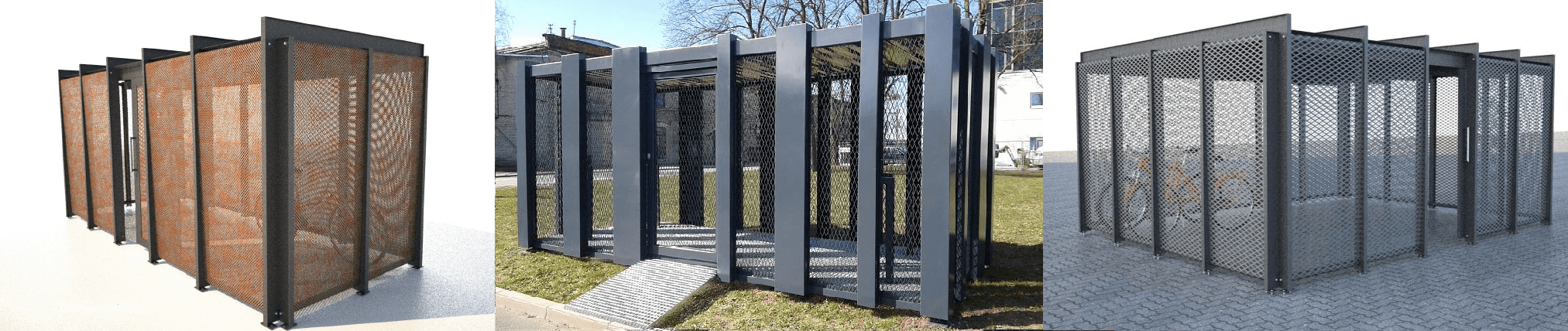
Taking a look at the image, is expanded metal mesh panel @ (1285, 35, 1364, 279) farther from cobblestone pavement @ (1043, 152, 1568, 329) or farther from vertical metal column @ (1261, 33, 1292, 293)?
cobblestone pavement @ (1043, 152, 1568, 329)

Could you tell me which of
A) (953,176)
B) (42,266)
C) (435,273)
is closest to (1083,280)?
(953,176)

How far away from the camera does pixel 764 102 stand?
6.20 m

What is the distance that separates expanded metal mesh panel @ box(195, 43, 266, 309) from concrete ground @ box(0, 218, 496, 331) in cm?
24

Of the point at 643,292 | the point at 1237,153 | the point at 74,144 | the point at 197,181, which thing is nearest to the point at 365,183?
the point at 197,181

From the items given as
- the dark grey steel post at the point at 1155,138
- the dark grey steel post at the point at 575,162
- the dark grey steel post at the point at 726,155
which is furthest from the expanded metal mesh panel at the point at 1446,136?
the dark grey steel post at the point at 575,162

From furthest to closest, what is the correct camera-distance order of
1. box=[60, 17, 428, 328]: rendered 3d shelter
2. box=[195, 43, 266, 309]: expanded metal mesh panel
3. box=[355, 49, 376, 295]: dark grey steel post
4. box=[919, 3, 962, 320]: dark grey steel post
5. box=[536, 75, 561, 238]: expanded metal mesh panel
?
box=[536, 75, 561, 238]: expanded metal mesh panel < box=[355, 49, 376, 295]: dark grey steel post < box=[195, 43, 266, 309]: expanded metal mesh panel < box=[60, 17, 428, 328]: rendered 3d shelter < box=[919, 3, 962, 320]: dark grey steel post

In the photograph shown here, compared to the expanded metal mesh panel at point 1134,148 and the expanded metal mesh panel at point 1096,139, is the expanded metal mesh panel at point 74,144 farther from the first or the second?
the expanded metal mesh panel at point 1134,148

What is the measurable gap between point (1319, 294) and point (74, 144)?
12.1 meters

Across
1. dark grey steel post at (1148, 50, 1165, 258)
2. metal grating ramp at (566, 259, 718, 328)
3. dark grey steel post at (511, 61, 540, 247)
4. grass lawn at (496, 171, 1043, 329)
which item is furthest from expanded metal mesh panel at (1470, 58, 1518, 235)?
dark grey steel post at (511, 61, 540, 247)

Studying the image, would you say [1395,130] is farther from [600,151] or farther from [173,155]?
[173,155]

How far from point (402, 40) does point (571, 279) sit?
6.86 ft

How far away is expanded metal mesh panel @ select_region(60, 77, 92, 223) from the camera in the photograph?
8.32 metres

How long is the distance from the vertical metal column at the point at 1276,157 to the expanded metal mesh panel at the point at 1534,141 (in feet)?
15.4

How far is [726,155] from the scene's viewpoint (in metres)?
4.79
